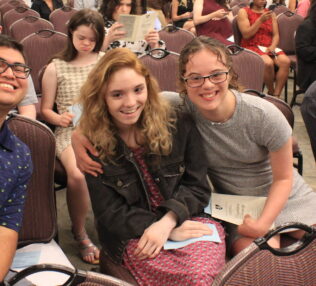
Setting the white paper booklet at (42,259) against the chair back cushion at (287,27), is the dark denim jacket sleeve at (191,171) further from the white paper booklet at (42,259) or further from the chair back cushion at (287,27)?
the chair back cushion at (287,27)

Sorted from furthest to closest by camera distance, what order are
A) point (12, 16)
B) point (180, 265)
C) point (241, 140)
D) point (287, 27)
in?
point (12, 16) < point (287, 27) < point (241, 140) < point (180, 265)

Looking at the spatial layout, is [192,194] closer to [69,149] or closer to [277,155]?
[277,155]

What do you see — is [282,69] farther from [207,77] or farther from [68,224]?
[207,77]

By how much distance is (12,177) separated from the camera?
4.12 feet

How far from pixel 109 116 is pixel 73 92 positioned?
89 cm

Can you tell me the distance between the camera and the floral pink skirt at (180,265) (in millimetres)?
1321

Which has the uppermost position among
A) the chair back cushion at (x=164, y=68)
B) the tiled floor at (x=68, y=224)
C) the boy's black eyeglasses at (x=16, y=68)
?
the boy's black eyeglasses at (x=16, y=68)

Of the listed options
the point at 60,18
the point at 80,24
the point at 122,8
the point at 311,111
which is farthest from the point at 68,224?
the point at 60,18

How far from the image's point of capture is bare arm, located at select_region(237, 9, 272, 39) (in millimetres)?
4133

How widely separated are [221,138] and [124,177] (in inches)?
14.4

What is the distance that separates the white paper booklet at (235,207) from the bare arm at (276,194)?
0.16ft

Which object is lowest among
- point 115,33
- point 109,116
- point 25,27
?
point 25,27

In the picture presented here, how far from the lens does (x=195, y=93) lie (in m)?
1.52

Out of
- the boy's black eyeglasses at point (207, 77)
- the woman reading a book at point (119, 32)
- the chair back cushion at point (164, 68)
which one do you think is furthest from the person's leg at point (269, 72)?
the boy's black eyeglasses at point (207, 77)
